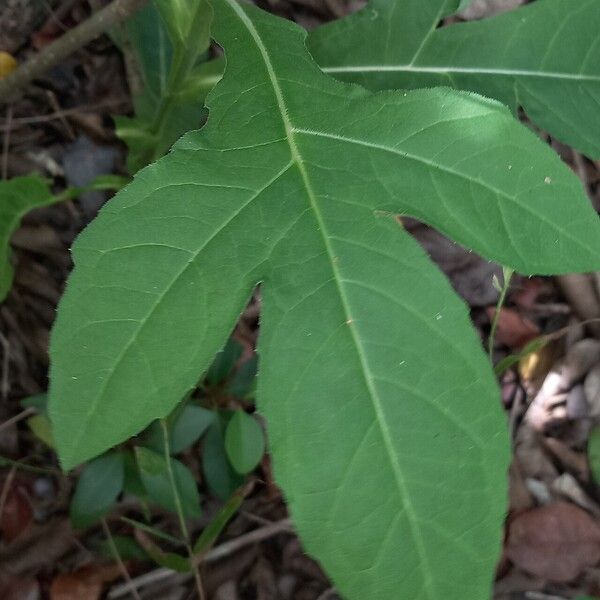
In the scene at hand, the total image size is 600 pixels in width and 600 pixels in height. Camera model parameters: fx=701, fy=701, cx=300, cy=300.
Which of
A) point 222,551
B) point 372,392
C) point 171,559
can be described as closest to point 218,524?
point 171,559

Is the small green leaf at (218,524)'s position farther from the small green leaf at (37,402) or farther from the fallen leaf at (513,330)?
the fallen leaf at (513,330)

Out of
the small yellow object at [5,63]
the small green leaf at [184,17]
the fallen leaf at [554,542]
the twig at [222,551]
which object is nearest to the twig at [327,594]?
the twig at [222,551]

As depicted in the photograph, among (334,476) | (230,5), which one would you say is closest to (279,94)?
(230,5)

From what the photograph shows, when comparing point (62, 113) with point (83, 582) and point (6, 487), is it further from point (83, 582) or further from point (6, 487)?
point (83, 582)

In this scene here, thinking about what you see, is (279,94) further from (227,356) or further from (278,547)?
(278,547)

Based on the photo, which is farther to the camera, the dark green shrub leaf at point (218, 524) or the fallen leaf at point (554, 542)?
the fallen leaf at point (554, 542)

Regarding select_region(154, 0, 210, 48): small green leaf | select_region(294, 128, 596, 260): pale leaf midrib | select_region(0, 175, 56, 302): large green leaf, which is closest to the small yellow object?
select_region(0, 175, 56, 302): large green leaf
